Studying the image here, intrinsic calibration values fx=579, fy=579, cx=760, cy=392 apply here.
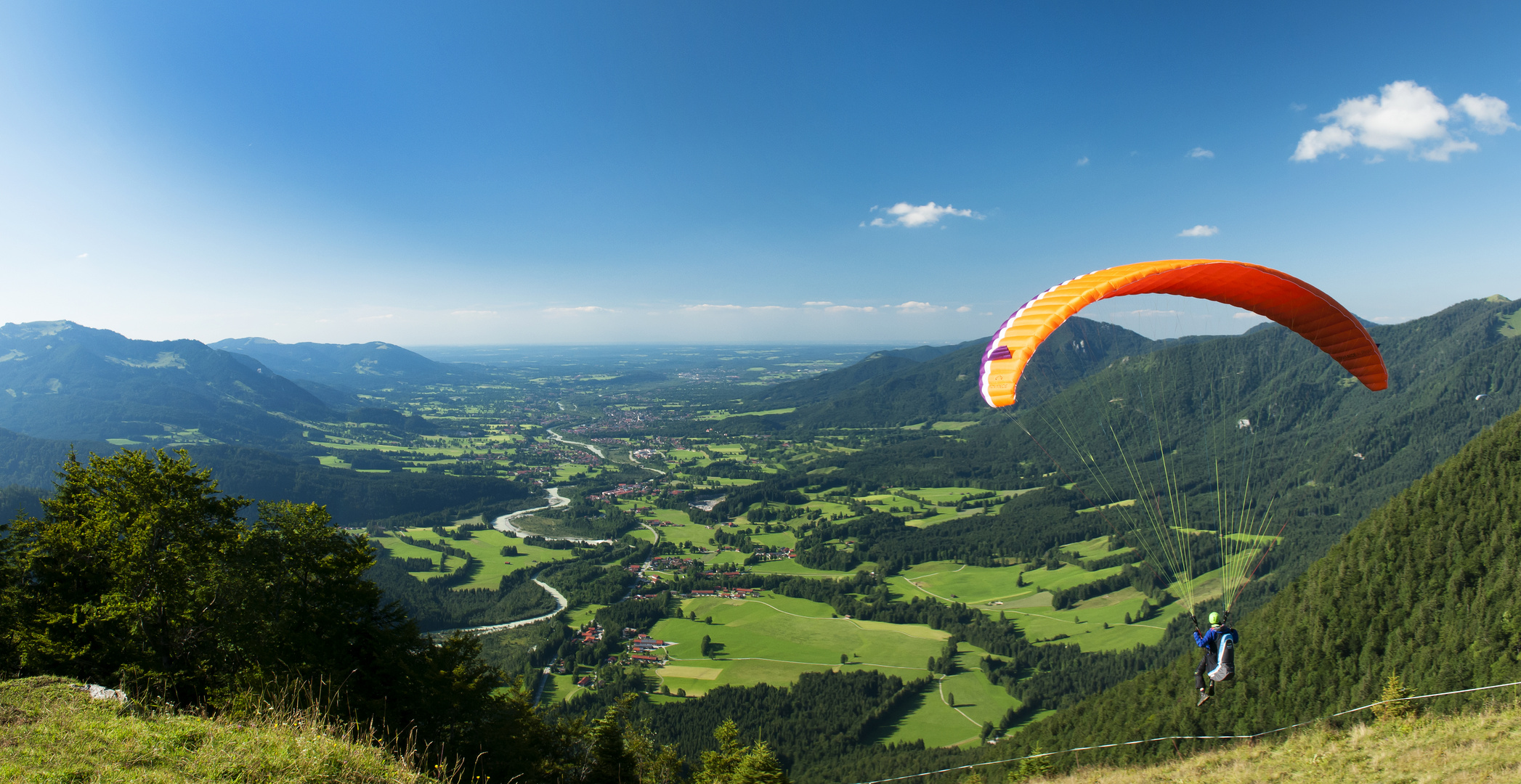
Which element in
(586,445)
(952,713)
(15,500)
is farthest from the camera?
(586,445)

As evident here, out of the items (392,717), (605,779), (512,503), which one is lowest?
(512,503)

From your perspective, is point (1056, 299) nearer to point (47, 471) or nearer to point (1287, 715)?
point (1287, 715)

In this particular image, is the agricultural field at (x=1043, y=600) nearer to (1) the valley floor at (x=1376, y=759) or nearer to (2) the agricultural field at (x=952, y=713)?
(2) the agricultural field at (x=952, y=713)

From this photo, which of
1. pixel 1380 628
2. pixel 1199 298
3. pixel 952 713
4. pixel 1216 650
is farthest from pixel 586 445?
pixel 1216 650

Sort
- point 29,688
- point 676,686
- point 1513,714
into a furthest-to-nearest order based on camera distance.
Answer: point 676,686 → point 1513,714 → point 29,688

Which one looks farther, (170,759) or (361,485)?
(361,485)

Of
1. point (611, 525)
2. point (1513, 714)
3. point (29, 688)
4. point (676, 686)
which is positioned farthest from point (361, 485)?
point (1513, 714)

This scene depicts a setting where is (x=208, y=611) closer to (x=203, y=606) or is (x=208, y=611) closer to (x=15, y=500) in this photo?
(x=203, y=606)
